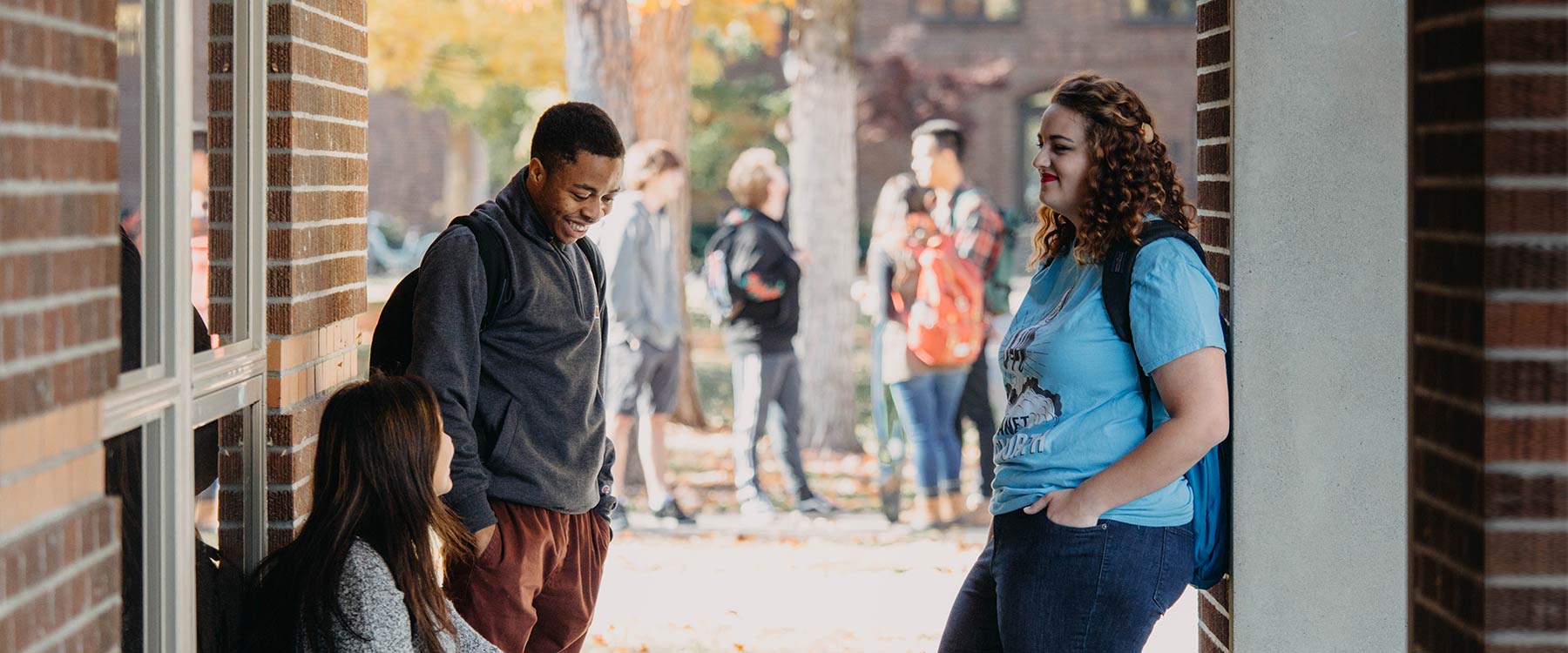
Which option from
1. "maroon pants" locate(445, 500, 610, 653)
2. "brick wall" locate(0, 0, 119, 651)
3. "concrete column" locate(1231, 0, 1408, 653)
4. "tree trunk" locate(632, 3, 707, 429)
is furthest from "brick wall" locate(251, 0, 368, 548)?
"tree trunk" locate(632, 3, 707, 429)

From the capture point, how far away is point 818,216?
42.0ft

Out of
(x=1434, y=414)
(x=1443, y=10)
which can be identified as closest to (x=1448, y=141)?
(x=1443, y=10)

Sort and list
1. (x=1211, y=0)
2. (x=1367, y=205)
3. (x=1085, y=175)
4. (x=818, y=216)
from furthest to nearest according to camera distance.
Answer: (x=818, y=216) < (x=1211, y=0) < (x=1367, y=205) < (x=1085, y=175)

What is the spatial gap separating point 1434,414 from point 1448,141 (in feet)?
1.48

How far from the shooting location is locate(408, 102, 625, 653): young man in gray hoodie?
3.76 m

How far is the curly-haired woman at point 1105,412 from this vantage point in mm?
3469

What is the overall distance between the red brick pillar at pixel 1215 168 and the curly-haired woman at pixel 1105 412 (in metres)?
0.59

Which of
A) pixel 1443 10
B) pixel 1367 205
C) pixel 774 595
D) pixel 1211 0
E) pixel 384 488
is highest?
pixel 1211 0

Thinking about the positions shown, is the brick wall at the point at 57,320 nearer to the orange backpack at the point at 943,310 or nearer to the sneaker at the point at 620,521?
the orange backpack at the point at 943,310

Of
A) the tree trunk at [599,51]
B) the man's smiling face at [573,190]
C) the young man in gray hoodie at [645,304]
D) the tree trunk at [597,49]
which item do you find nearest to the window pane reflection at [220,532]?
the man's smiling face at [573,190]

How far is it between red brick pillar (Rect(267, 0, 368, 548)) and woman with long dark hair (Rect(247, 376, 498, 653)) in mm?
721

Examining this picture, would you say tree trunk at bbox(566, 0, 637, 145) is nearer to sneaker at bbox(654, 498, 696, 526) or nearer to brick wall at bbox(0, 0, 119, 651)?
sneaker at bbox(654, 498, 696, 526)

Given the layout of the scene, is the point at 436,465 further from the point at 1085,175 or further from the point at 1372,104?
the point at 1372,104

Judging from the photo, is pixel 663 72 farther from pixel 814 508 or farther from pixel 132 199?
pixel 132 199
